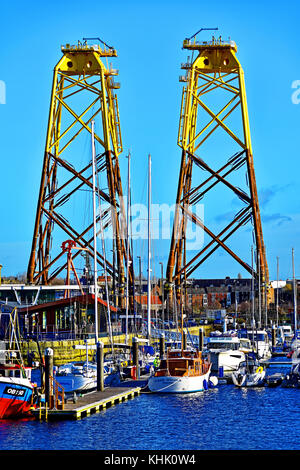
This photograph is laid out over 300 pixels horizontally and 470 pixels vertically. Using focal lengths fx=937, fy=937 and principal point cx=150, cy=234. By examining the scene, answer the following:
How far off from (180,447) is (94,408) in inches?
261

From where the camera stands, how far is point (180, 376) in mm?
37062

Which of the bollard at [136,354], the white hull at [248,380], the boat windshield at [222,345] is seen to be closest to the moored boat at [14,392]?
the bollard at [136,354]

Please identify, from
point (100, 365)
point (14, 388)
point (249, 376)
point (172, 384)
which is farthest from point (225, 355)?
point (14, 388)

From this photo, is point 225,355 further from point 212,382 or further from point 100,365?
point 100,365

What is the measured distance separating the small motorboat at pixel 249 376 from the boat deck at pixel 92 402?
4.11 meters

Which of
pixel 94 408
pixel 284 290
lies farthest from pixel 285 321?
pixel 94 408

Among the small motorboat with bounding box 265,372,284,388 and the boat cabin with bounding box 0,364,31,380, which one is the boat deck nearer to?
the boat cabin with bounding box 0,364,31,380

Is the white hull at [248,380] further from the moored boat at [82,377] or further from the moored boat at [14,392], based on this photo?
the moored boat at [14,392]

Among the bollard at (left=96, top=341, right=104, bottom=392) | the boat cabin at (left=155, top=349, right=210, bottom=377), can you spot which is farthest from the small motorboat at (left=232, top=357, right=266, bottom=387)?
the bollard at (left=96, top=341, right=104, bottom=392)

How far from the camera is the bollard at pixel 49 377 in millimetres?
29922

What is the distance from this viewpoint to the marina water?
85.9 ft

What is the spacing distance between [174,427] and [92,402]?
13.4 feet

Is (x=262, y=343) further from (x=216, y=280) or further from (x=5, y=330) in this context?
(x=216, y=280)

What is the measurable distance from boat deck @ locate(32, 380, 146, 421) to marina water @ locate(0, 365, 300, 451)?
307 mm
